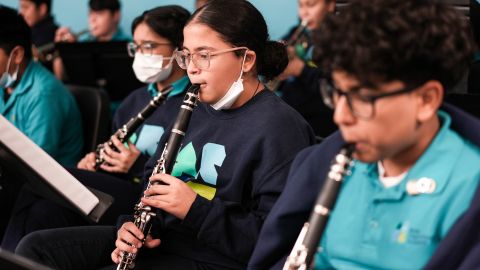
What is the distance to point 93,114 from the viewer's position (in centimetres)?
297

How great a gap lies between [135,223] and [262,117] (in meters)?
0.42

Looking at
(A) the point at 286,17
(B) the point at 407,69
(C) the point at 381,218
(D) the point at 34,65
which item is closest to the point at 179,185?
(C) the point at 381,218

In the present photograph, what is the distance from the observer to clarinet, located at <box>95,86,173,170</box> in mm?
2465

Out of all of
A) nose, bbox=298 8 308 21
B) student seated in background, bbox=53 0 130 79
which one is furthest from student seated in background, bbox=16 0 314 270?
student seated in background, bbox=53 0 130 79

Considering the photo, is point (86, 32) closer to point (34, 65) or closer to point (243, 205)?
point (34, 65)

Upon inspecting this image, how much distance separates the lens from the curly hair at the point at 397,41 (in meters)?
1.17

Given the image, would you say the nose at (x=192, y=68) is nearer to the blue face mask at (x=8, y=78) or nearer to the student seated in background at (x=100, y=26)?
the blue face mask at (x=8, y=78)

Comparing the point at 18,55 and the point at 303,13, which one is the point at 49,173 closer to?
the point at 18,55

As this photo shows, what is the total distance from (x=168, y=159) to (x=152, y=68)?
33.0 inches

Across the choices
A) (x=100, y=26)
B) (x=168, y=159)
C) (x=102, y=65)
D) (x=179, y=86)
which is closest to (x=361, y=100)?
(x=168, y=159)

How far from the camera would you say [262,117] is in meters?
1.84

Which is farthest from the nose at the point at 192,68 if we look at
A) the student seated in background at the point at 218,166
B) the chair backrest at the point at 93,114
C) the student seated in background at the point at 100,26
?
the student seated in background at the point at 100,26

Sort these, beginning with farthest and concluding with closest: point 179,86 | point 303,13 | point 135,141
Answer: point 303,13
point 135,141
point 179,86

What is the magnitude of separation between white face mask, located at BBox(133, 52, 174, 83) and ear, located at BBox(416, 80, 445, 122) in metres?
1.47
